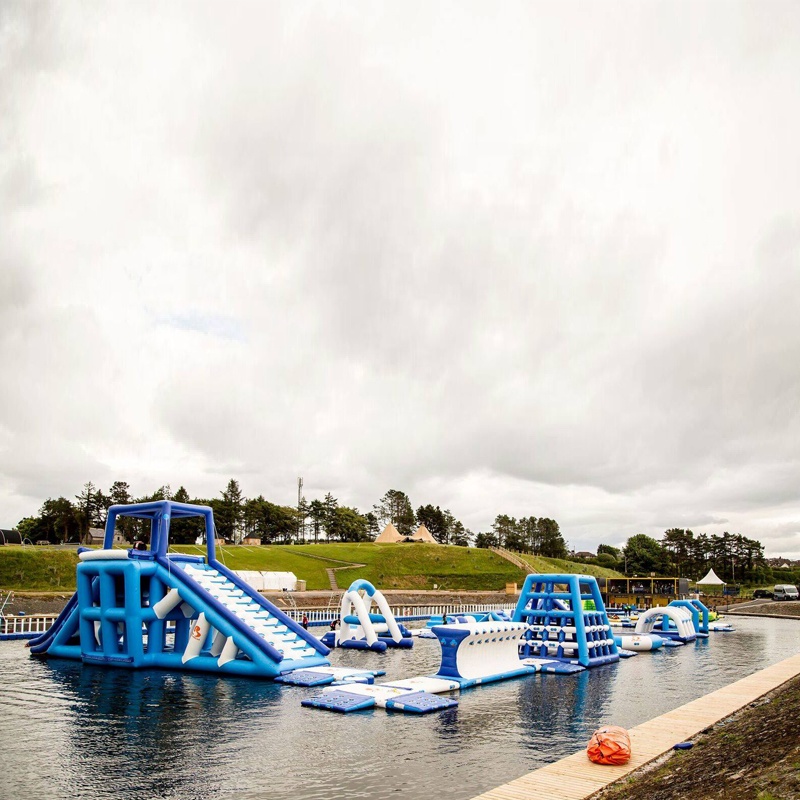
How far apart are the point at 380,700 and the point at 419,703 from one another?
1.00 metres

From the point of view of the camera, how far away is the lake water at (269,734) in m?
10.8

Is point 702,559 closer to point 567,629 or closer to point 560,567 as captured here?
point 560,567

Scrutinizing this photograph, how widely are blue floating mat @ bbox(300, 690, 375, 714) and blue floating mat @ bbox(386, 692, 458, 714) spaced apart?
575mm

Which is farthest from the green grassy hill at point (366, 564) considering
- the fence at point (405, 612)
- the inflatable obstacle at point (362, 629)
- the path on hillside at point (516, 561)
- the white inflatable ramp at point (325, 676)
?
the white inflatable ramp at point (325, 676)

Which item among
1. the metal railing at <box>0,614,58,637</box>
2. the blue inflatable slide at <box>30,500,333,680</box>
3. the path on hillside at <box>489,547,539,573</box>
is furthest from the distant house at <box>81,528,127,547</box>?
the blue inflatable slide at <box>30,500,333,680</box>

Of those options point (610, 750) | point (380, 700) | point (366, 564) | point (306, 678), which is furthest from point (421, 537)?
point (610, 750)

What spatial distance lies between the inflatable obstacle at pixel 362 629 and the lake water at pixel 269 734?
5.91 meters

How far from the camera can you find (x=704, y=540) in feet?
433

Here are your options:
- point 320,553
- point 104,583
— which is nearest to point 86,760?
point 104,583

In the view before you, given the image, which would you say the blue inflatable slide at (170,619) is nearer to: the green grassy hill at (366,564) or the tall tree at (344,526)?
the green grassy hill at (366,564)

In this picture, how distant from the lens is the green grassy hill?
69.2m

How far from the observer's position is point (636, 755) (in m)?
11.9

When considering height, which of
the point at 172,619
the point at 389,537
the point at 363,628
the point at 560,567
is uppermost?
the point at 389,537

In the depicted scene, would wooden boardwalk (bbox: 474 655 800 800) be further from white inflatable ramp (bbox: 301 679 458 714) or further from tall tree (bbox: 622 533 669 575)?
tall tree (bbox: 622 533 669 575)
